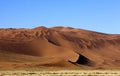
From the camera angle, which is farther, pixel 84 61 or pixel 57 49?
pixel 57 49

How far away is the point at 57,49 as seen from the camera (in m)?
93.7

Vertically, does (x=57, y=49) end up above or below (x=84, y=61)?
above

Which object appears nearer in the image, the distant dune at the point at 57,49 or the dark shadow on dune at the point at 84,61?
the distant dune at the point at 57,49

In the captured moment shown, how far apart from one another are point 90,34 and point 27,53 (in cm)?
3272

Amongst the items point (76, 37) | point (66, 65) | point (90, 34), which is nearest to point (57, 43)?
point (76, 37)

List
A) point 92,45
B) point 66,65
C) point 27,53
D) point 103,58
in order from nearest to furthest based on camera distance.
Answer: point 66,65
point 27,53
point 103,58
point 92,45

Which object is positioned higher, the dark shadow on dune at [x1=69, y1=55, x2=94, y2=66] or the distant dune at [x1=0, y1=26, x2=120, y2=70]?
the distant dune at [x1=0, y1=26, x2=120, y2=70]

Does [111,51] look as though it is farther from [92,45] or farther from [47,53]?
[47,53]

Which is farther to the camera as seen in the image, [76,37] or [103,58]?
[76,37]

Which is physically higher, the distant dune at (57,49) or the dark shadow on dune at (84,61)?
the distant dune at (57,49)

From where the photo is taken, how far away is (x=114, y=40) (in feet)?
373

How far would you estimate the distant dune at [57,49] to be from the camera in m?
76.4

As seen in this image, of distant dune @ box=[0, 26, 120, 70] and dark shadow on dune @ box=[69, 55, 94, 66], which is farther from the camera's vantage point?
A: dark shadow on dune @ box=[69, 55, 94, 66]

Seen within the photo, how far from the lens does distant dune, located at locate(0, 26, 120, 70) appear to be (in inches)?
3007
